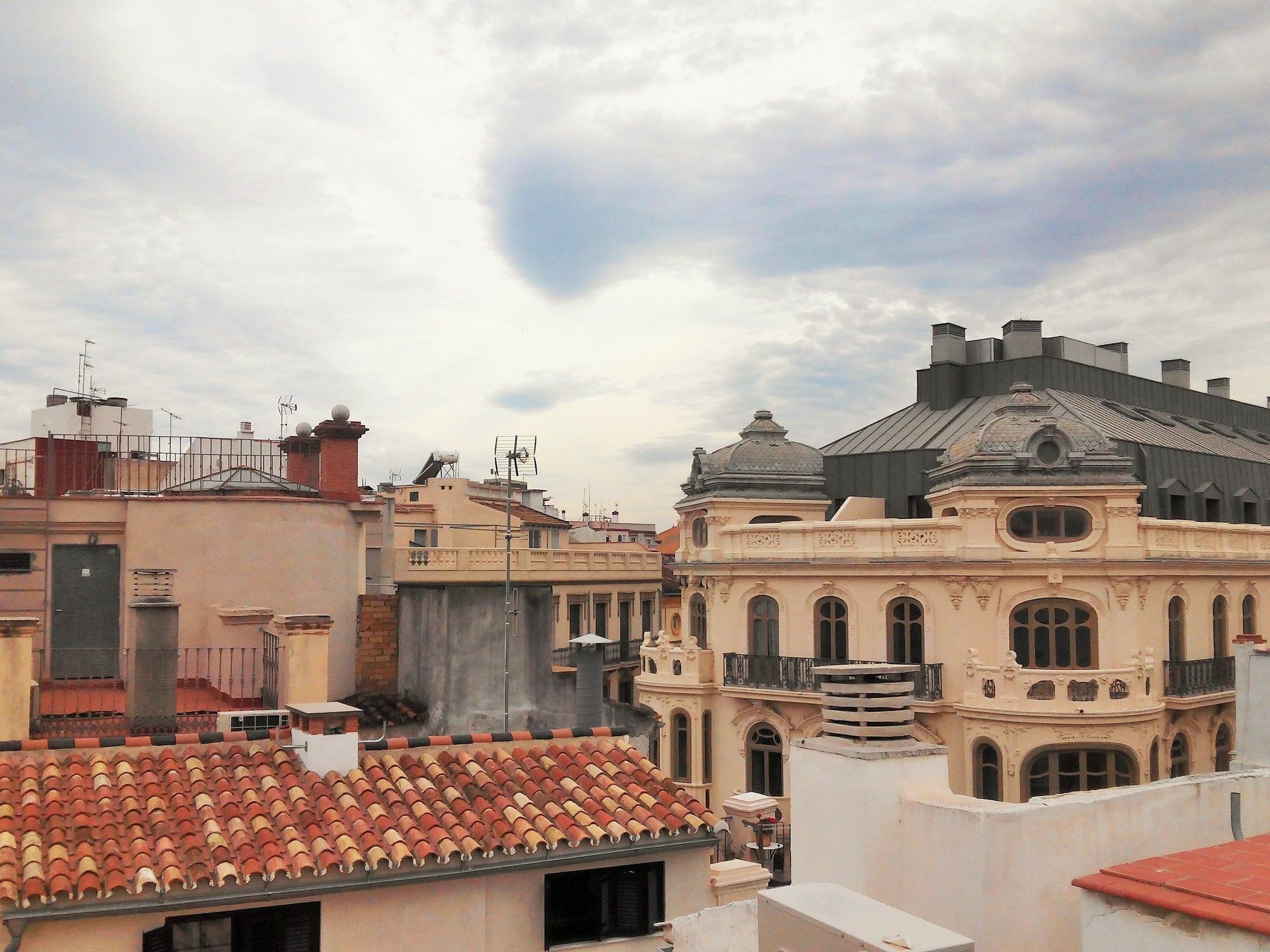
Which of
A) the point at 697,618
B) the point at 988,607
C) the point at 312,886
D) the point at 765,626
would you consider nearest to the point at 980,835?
the point at 312,886

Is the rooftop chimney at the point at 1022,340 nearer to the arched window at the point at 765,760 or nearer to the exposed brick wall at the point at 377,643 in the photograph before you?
the arched window at the point at 765,760

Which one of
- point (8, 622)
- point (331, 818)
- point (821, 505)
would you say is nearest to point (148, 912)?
point (331, 818)

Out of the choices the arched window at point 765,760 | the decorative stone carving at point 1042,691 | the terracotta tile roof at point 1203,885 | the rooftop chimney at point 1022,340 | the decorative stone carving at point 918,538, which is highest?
the rooftop chimney at point 1022,340

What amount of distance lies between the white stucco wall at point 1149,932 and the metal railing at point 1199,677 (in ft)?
71.7

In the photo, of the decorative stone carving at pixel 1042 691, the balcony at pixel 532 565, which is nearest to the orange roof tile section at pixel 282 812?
the decorative stone carving at pixel 1042 691

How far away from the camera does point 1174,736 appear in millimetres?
27969

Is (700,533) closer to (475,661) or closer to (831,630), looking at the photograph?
(831,630)

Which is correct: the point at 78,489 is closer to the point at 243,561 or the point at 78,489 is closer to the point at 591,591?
the point at 243,561

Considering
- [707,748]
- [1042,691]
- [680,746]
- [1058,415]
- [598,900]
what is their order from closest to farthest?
1. [598,900]
2. [1042,691]
3. [1058,415]
4. [707,748]
5. [680,746]

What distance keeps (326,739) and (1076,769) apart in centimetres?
2057

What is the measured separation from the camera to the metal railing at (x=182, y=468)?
26.7m

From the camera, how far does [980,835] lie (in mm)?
9469

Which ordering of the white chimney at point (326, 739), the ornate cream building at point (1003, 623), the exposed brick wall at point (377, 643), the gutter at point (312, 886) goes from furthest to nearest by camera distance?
the ornate cream building at point (1003, 623) < the exposed brick wall at point (377, 643) < the white chimney at point (326, 739) < the gutter at point (312, 886)

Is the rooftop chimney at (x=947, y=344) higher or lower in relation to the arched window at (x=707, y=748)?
higher
